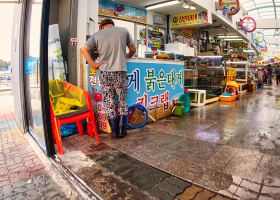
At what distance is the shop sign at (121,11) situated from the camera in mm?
7625

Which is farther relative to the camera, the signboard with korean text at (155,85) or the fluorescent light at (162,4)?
the fluorescent light at (162,4)

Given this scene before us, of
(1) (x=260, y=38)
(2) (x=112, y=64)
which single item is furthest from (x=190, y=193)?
(1) (x=260, y=38)

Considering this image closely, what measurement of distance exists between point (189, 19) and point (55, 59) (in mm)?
7378

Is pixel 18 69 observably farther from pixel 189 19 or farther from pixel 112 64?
pixel 189 19

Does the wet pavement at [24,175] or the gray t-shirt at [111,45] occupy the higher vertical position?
the gray t-shirt at [111,45]

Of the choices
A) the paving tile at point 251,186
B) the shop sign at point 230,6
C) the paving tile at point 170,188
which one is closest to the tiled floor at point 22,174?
the paving tile at point 170,188

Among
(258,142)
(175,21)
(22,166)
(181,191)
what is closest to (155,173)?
(181,191)

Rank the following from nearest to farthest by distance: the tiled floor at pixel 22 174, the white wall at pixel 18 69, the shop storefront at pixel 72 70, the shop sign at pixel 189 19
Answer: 1. the tiled floor at pixel 22 174
2. the shop storefront at pixel 72 70
3. the white wall at pixel 18 69
4. the shop sign at pixel 189 19

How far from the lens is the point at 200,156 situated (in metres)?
2.68

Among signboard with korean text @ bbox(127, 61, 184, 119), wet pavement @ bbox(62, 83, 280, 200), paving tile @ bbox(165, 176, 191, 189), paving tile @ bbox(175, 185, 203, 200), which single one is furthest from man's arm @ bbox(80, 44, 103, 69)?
paving tile @ bbox(175, 185, 203, 200)

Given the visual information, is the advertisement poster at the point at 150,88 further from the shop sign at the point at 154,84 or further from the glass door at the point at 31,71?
the glass door at the point at 31,71

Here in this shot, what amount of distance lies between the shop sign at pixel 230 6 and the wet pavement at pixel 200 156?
6.67 m

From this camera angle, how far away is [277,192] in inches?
73.1

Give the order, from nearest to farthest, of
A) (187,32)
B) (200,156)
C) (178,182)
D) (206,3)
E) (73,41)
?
(178,182) < (200,156) < (73,41) < (206,3) < (187,32)
